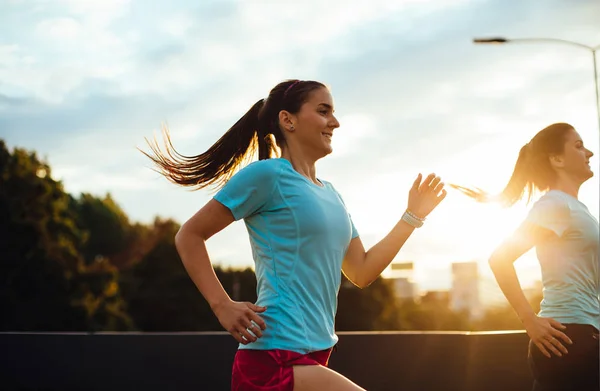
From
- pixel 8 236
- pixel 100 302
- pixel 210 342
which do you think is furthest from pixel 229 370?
pixel 100 302

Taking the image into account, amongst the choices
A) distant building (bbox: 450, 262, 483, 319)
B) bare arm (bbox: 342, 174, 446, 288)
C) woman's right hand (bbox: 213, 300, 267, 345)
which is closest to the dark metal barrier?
bare arm (bbox: 342, 174, 446, 288)

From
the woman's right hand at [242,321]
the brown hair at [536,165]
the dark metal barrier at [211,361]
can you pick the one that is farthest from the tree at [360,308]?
the woman's right hand at [242,321]

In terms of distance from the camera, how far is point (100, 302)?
34.5 metres

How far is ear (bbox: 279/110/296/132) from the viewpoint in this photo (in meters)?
3.29

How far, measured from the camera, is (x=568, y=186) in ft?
13.9

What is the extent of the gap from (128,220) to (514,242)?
64.2 m

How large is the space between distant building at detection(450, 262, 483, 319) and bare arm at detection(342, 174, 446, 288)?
180767 millimetres

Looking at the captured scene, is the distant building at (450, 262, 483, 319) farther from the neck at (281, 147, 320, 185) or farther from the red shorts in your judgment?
the red shorts

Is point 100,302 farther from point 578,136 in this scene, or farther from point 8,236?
point 578,136

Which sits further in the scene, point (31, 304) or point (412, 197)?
point (31, 304)

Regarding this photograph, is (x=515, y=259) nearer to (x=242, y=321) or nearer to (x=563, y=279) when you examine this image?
(x=563, y=279)

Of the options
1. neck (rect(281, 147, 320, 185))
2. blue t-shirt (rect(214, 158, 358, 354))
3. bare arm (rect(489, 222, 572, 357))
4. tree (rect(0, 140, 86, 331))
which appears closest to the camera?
blue t-shirt (rect(214, 158, 358, 354))

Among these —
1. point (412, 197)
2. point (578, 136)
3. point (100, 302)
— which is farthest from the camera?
point (100, 302)

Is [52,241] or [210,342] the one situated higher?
[52,241]
